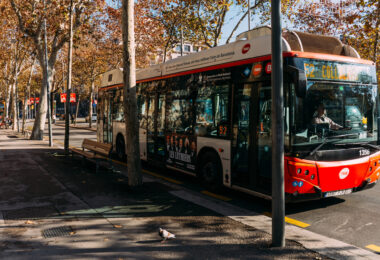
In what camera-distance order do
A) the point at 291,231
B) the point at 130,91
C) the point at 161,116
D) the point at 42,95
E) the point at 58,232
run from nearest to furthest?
the point at 58,232 → the point at 291,231 → the point at 130,91 → the point at 161,116 → the point at 42,95

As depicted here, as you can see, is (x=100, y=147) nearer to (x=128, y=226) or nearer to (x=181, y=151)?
(x=181, y=151)

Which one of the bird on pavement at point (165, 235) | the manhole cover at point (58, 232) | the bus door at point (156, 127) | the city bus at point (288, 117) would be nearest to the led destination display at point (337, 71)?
the city bus at point (288, 117)

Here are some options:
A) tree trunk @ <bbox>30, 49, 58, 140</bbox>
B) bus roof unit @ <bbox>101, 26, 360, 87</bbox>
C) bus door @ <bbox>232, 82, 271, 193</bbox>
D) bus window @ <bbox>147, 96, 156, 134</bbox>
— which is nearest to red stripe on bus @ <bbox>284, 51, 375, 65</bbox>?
bus roof unit @ <bbox>101, 26, 360, 87</bbox>

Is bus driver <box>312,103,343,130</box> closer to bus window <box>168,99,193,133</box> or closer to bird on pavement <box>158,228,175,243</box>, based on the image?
bird on pavement <box>158,228,175,243</box>

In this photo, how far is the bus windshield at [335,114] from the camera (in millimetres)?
5789

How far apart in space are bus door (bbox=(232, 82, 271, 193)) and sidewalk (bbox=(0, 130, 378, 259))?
67 centimetres

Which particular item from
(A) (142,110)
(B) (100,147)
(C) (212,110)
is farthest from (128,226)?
(A) (142,110)

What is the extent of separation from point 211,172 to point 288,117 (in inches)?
106

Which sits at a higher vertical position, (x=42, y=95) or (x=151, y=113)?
(x=42, y=95)

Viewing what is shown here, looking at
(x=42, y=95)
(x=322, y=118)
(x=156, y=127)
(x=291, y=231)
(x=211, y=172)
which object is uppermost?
(x=42, y=95)

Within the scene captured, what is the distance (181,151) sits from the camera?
896 centimetres

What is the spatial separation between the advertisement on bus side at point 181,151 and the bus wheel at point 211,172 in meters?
0.40

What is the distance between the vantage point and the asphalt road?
5.25 meters

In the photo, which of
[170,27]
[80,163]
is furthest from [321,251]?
[170,27]
